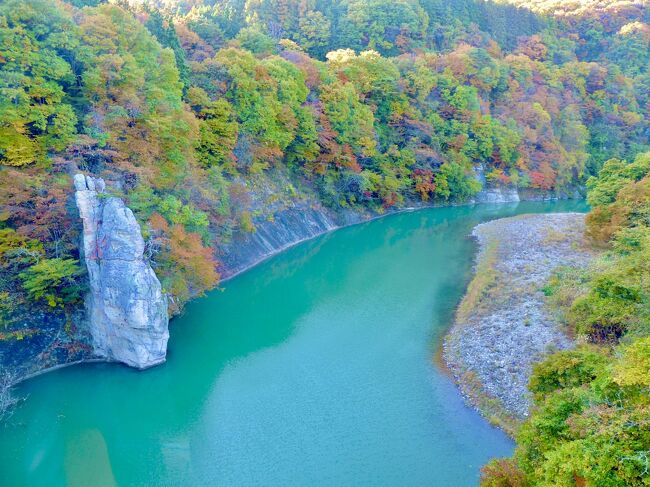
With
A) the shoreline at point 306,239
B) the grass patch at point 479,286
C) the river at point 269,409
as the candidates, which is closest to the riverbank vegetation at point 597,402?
the river at point 269,409

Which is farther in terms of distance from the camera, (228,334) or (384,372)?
(228,334)

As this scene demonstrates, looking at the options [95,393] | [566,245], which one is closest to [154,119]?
[95,393]

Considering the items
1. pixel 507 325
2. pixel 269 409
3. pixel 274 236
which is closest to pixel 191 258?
pixel 269 409

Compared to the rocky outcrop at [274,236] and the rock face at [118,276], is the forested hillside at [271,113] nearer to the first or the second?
the rocky outcrop at [274,236]

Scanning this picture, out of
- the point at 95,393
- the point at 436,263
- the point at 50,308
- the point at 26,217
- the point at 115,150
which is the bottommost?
the point at 436,263

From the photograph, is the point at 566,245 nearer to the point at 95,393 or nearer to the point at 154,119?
the point at 154,119

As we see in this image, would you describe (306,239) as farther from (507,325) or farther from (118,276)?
(118,276)
